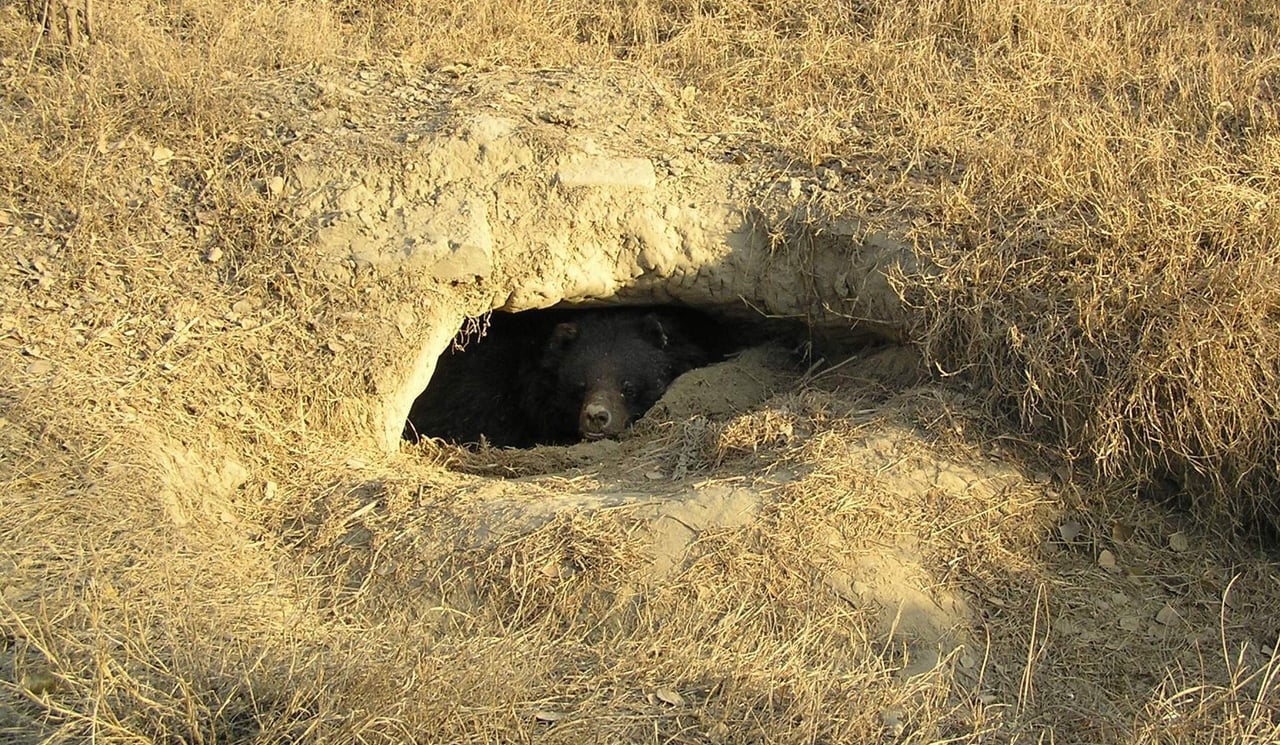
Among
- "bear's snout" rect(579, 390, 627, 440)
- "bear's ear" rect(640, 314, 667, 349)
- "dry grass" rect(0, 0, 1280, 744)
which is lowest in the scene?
"bear's snout" rect(579, 390, 627, 440)

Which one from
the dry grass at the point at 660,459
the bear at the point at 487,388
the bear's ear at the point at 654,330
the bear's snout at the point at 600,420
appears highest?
the dry grass at the point at 660,459

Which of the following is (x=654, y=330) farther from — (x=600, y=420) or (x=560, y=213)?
(x=560, y=213)

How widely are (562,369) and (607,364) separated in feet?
0.86

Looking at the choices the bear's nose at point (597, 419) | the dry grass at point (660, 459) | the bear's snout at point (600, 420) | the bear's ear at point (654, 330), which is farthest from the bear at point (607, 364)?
the dry grass at point (660, 459)

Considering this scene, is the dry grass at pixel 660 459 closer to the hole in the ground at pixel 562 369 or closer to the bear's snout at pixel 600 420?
the bear's snout at pixel 600 420

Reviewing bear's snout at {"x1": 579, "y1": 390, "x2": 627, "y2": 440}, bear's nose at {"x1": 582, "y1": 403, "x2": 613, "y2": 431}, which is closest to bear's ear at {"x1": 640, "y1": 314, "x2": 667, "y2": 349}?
bear's snout at {"x1": 579, "y1": 390, "x2": 627, "y2": 440}

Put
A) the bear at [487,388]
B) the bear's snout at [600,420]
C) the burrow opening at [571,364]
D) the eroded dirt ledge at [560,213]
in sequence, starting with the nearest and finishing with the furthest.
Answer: the eroded dirt ledge at [560,213] < the bear's snout at [600,420] < the burrow opening at [571,364] < the bear at [487,388]

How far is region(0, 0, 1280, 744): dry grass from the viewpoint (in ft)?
10.8

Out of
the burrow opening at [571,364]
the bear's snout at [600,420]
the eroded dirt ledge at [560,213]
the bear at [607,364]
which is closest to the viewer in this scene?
the eroded dirt ledge at [560,213]

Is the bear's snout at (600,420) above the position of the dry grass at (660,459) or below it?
below

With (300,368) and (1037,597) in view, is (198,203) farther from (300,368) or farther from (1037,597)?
(1037,597)

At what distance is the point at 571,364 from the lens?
6578 millimetres

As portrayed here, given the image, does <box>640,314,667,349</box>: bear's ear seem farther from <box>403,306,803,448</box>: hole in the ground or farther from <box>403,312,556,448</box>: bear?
<box>403,312,556,448</box>: bear

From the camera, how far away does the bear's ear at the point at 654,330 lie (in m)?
6.60
